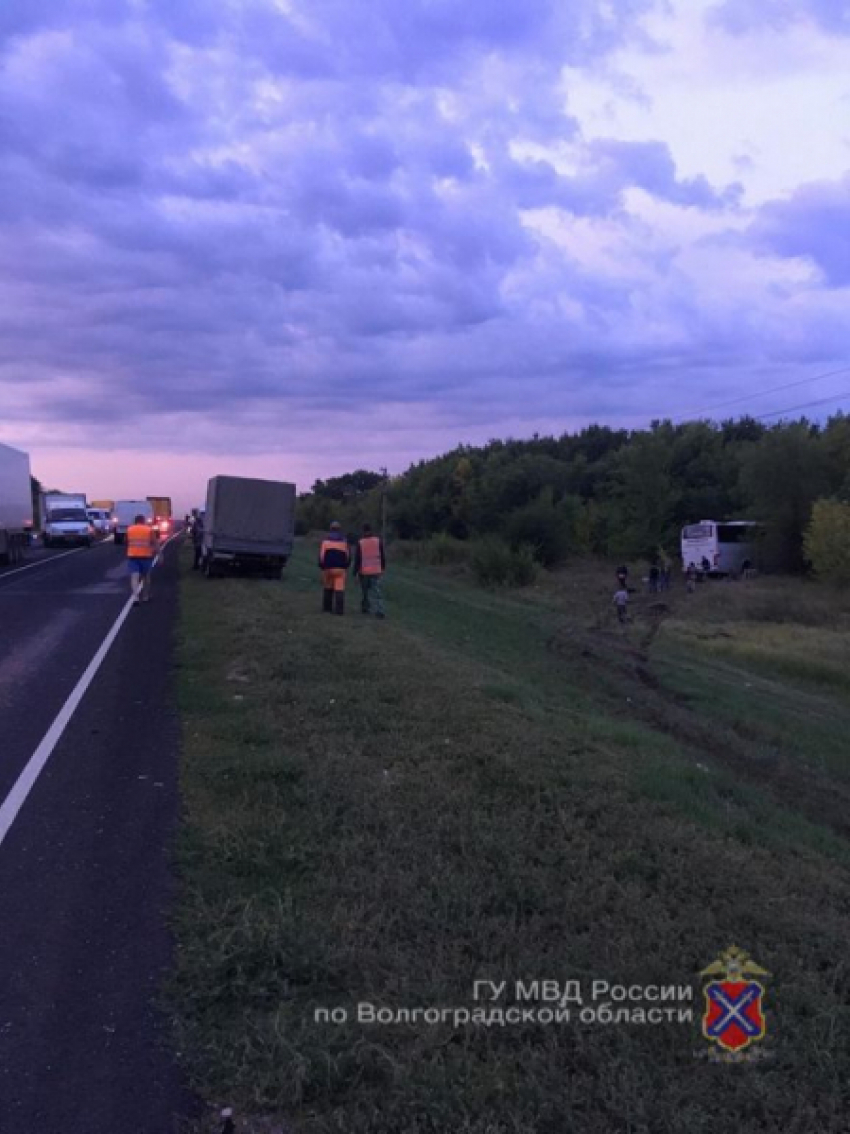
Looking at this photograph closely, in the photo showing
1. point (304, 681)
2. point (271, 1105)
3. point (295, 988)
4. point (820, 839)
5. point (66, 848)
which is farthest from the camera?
point (304, 681)

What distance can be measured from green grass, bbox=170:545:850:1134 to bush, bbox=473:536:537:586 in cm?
3505

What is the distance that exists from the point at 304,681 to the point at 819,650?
2258cm

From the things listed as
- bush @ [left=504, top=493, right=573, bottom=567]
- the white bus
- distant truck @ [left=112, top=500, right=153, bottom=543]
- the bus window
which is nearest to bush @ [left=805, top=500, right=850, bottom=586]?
the white bus

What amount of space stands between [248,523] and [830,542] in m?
32.8

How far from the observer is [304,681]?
436 inches

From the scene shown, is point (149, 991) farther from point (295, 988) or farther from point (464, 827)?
point (464, 827)

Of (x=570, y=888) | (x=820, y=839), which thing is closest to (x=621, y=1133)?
(x=570, y=888)

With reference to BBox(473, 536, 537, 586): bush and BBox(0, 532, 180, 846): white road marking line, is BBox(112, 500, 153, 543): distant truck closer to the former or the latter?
BBox(473, 536, 537, 586): bush

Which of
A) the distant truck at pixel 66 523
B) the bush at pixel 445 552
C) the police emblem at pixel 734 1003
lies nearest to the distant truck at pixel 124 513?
the distant truck at pixel 66 523

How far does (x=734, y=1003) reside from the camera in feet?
A: 13.3

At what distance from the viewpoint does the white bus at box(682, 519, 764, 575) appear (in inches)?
2313

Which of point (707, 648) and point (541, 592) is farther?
point (541, 592)

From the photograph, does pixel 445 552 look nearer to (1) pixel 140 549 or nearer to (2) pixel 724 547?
(2) pixel 724 547

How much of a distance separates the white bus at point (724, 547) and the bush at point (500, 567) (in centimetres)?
1548
